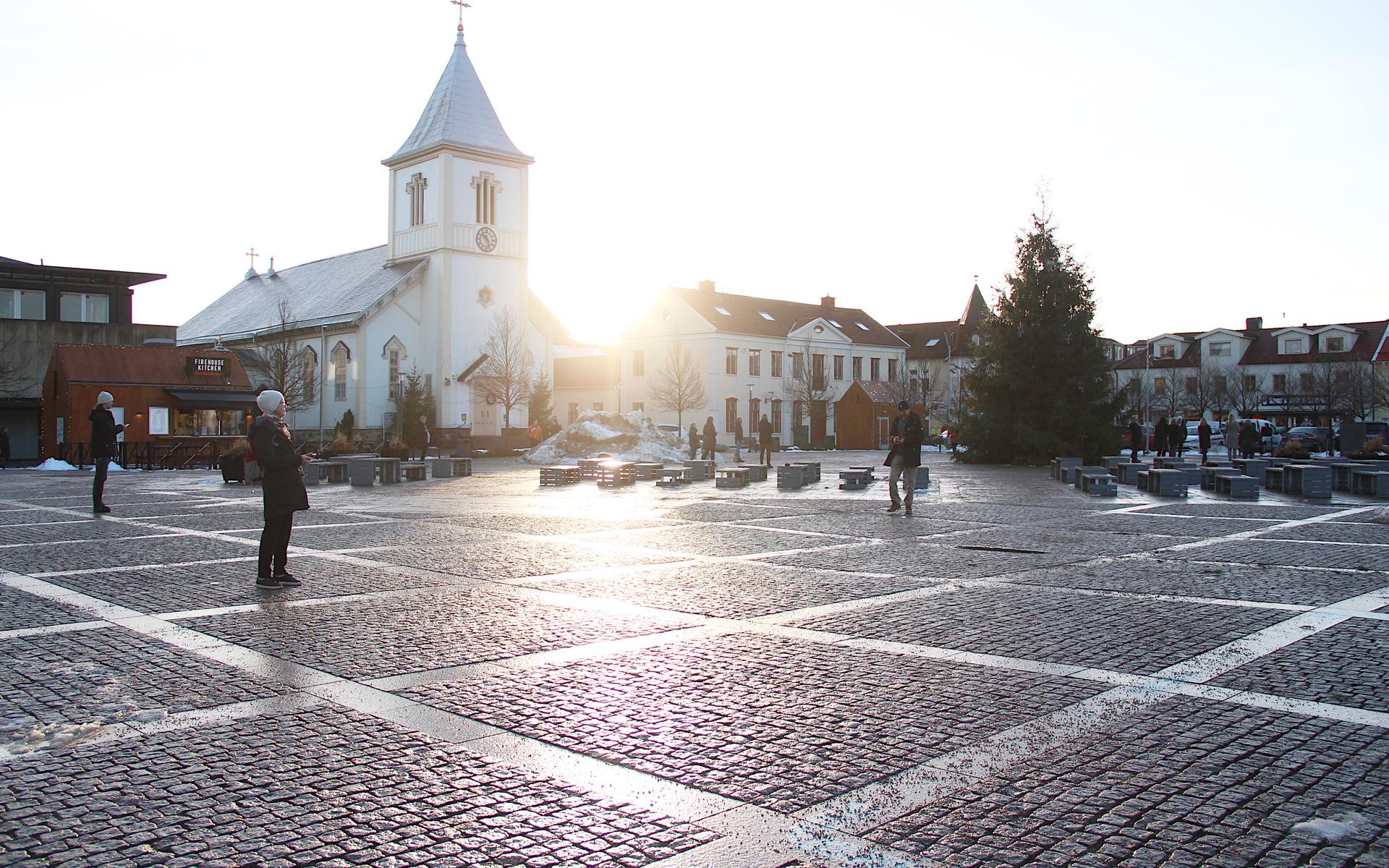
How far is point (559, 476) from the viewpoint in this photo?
2602 cm

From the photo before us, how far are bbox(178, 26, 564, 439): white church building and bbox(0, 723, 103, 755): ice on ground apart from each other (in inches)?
1952

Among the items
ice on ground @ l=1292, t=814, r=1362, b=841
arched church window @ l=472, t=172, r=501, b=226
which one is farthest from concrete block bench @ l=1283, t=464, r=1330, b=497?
Answer: arched church window @ l=472, t=172, r=501, b=226

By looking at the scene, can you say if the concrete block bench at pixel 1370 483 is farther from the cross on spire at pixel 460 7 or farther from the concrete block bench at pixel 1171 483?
the cross on spire at pixel 460 7

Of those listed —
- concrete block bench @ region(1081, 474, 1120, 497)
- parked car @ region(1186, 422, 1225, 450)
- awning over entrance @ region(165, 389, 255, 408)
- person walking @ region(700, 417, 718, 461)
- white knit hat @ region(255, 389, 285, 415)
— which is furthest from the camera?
parked car @ region(1186, 422, 1225, 450)

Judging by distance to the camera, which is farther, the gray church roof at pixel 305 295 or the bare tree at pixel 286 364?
the gray church roof at pixel 305 295

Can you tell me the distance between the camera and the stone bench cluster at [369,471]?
25984 millimetres

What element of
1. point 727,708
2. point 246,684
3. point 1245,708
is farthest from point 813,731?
point 246,684

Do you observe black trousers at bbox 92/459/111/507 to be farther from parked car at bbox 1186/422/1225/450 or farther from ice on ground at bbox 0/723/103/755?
parked car at bbox 1186/422/1225/450

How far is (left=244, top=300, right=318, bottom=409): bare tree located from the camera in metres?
54.4

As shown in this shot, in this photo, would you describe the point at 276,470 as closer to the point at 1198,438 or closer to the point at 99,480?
the point at 99,480

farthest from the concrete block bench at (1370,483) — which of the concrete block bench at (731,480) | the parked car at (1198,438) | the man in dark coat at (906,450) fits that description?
the parked car at (1198,438)

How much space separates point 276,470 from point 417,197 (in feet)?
165

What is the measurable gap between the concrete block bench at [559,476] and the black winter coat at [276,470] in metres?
15.8

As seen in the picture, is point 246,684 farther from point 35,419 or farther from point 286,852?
point 35,419
